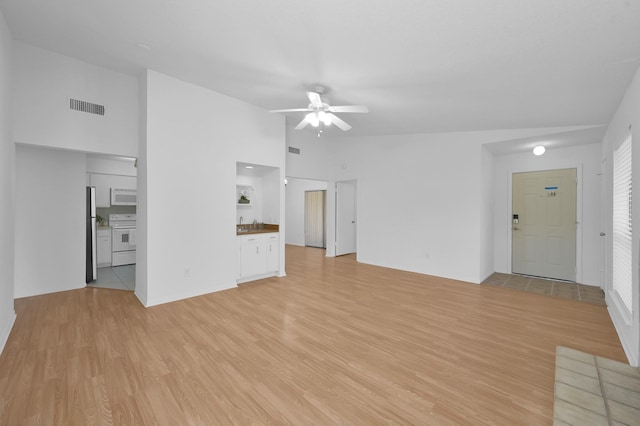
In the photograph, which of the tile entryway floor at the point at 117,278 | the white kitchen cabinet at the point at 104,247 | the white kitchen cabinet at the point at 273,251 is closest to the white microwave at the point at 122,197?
the white kitchen cabinet at the point at 104,247

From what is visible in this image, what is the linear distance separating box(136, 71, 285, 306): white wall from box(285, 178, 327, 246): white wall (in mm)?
4938

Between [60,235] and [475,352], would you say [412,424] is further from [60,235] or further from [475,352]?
[60,235]

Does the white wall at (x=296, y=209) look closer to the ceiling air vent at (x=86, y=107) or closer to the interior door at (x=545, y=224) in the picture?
the interior door at (x=545, y=224)

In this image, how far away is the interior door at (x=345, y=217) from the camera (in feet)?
25.6

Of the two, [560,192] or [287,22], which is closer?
[287,22]

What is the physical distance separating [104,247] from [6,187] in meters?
3.62

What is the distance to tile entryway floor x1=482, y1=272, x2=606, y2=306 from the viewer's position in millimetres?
4377

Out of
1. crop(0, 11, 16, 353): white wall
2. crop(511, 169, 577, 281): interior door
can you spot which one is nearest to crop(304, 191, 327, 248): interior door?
crop(511, 169, 577, 281): interior door

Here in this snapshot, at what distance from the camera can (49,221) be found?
4.36 meters

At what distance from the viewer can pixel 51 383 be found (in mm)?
2156

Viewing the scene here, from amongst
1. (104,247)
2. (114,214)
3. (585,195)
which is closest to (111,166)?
(114,214)

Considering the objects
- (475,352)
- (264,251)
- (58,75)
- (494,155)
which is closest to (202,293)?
(264,251)

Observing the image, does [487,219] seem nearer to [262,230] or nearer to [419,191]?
[419,191]

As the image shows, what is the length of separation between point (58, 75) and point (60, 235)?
7.94 ft
